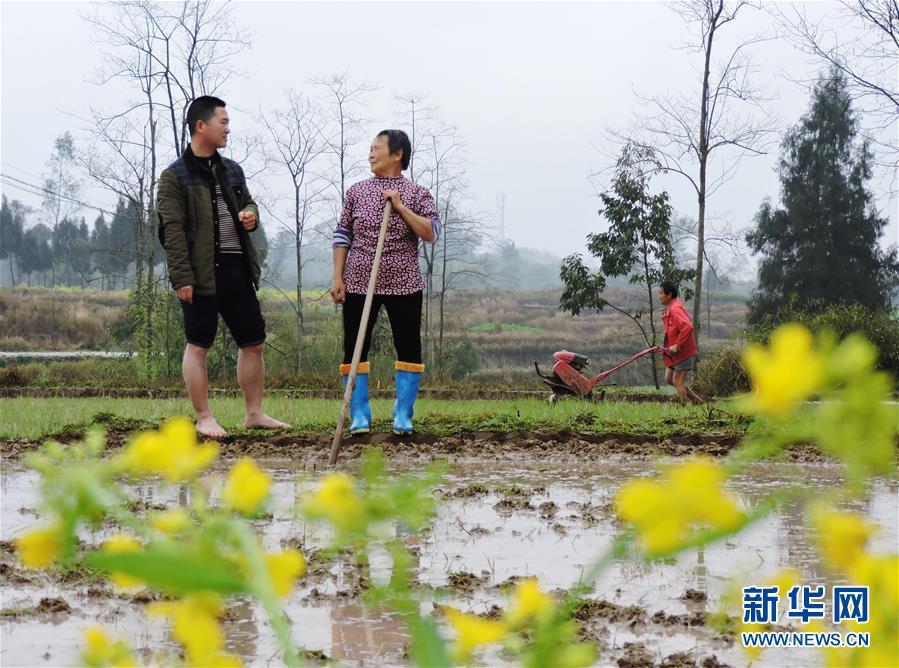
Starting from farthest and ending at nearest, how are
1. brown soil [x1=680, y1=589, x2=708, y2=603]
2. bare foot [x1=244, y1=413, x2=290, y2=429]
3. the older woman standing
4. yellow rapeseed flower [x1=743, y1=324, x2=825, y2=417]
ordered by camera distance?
1. bare foot [x1=244, y1=413, x2=290, y2=429]
2. the older woman standing
3. brown soil [x1=680, y1=589, x2=708, y2=603]
4. yellow rapeseed flower [x1=743, y1=324, x2=825, y2=417]

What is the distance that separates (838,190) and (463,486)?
1637 inches

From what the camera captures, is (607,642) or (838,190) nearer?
(607,642)

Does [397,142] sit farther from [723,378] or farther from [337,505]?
[723,378]

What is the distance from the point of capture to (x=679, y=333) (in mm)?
11539

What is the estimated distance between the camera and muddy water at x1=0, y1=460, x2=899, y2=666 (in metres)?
2.43

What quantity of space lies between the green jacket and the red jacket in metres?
6.24

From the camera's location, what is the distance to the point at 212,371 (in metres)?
18.6

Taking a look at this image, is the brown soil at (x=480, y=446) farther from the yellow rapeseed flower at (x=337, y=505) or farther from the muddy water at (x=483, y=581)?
the yellow rapeseed flower at (x=337, y=505)

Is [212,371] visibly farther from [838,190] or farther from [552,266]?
[552,266]


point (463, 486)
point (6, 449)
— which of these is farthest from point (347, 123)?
point (463, 486)

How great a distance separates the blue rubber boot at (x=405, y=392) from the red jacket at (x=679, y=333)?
528 cm

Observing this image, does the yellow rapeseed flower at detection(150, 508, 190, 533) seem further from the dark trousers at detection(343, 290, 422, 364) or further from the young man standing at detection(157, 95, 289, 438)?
the dark trousers at detection(343, 290, 422, 364)

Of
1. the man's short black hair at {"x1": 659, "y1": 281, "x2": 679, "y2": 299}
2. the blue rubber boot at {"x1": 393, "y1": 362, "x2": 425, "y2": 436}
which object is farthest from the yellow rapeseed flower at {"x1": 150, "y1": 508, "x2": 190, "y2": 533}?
the man's short black hair at {"x1": 659, "y1": 281, "x2": 679, "y2": 299}

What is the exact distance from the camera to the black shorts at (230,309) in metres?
6.32
